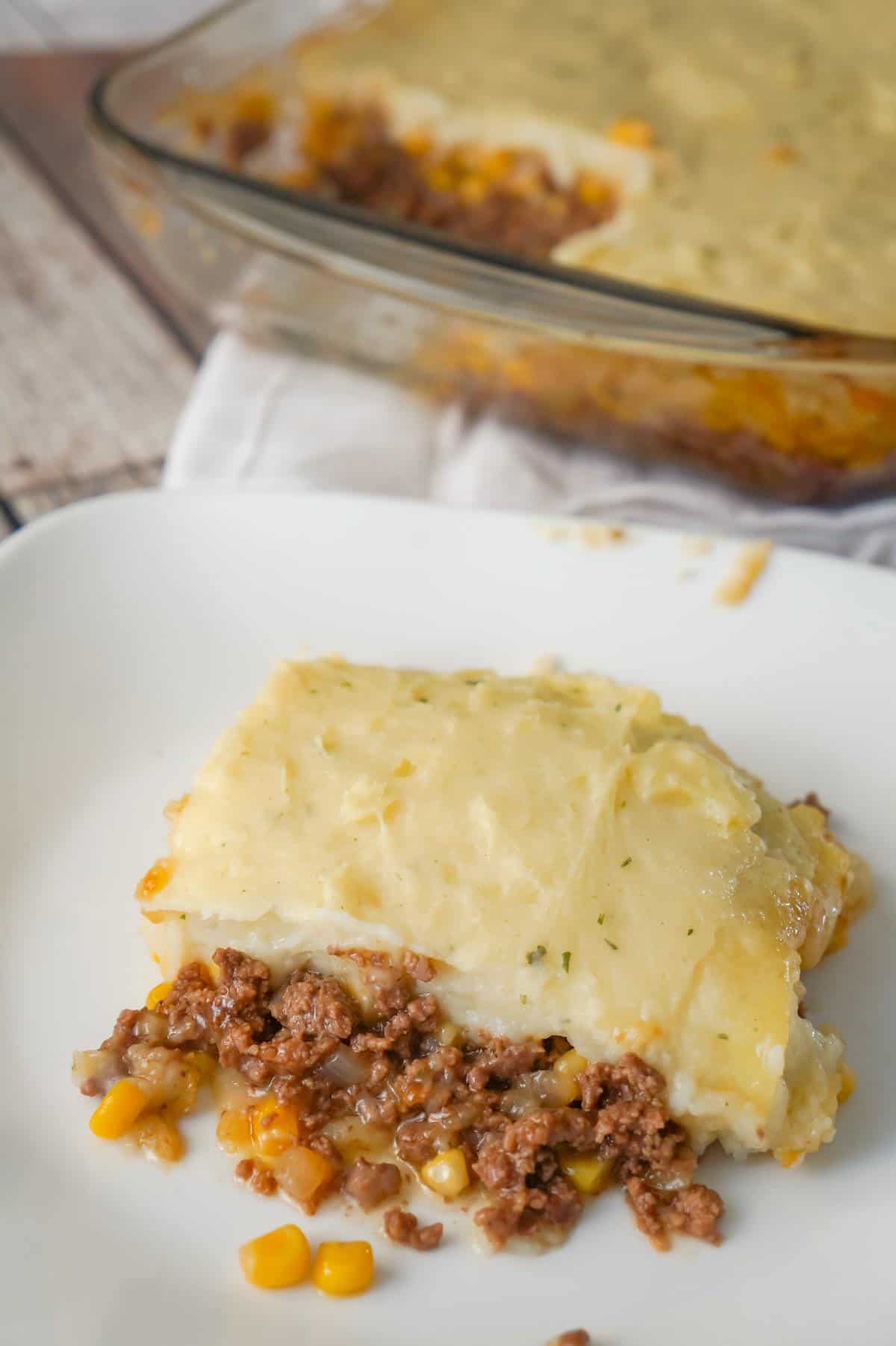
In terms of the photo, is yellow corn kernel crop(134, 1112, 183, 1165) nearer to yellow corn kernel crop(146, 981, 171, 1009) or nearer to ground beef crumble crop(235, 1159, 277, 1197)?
ground beef crumble crop(235, 1159, 277, 1197)

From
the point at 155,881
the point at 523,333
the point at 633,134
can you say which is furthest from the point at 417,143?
the point at 155,881

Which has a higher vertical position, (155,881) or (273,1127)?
(155,881)

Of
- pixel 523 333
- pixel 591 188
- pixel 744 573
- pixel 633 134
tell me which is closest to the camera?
pixel 744 573

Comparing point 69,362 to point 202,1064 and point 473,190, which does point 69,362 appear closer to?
point 473,190

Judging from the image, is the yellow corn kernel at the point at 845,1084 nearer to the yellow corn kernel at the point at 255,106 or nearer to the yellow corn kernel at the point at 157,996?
the yellow corn kernel at the point at 157,996

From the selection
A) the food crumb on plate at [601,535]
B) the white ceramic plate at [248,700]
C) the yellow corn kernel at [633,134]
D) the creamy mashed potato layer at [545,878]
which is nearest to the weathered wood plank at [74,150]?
the yellow corn kernel at [633,134]

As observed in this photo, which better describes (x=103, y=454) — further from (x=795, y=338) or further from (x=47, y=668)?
(x=795, y=338)
